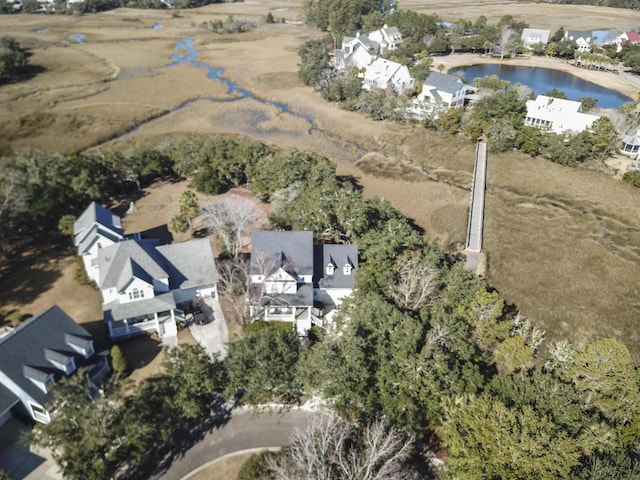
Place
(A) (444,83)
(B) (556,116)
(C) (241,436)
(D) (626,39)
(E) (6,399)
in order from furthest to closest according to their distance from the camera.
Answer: (D) (626,39) → (A) (444,83) → (B) (556,116) → (C) (241,436) → (E) (6,399)

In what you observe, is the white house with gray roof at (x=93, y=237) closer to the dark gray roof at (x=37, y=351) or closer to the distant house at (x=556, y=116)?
the dark gray roof at (x=37, y=351)

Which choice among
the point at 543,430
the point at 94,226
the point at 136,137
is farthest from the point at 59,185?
the point at 543,430

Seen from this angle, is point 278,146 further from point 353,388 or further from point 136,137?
point 353,388

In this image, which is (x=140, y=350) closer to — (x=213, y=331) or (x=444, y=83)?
(x=213, y=331)

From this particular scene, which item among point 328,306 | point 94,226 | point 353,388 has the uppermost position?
point 94,226

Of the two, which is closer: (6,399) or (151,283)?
(6,399)

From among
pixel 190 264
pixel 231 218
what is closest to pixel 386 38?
pixel 231 218
